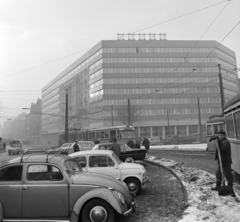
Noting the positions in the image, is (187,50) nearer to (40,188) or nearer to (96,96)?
(96,96)

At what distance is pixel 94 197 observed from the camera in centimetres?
455

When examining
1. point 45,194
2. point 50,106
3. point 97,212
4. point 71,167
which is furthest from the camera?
point 50,106

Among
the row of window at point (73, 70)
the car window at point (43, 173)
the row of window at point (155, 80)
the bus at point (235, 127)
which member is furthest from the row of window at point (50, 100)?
the car window at point (43, 173)

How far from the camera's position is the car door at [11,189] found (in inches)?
181

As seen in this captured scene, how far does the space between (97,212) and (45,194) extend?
1.13 m

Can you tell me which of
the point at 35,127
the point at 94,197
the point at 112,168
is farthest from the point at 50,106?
the point at 94,197

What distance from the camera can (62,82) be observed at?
94.5m

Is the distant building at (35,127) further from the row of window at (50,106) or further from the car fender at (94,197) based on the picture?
the car fender at (94,197)

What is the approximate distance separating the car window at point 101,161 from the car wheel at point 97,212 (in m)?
2.86

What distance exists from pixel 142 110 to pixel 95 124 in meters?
14.4

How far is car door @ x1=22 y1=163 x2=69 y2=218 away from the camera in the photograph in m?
4.54

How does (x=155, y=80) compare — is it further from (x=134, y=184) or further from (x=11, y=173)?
(x=11, y=173)

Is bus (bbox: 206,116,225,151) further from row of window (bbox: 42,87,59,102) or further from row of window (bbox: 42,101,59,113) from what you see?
row of window (bbox: 42,87,59,102)

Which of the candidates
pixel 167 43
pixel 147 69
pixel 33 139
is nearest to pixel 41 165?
pixel 147 69
